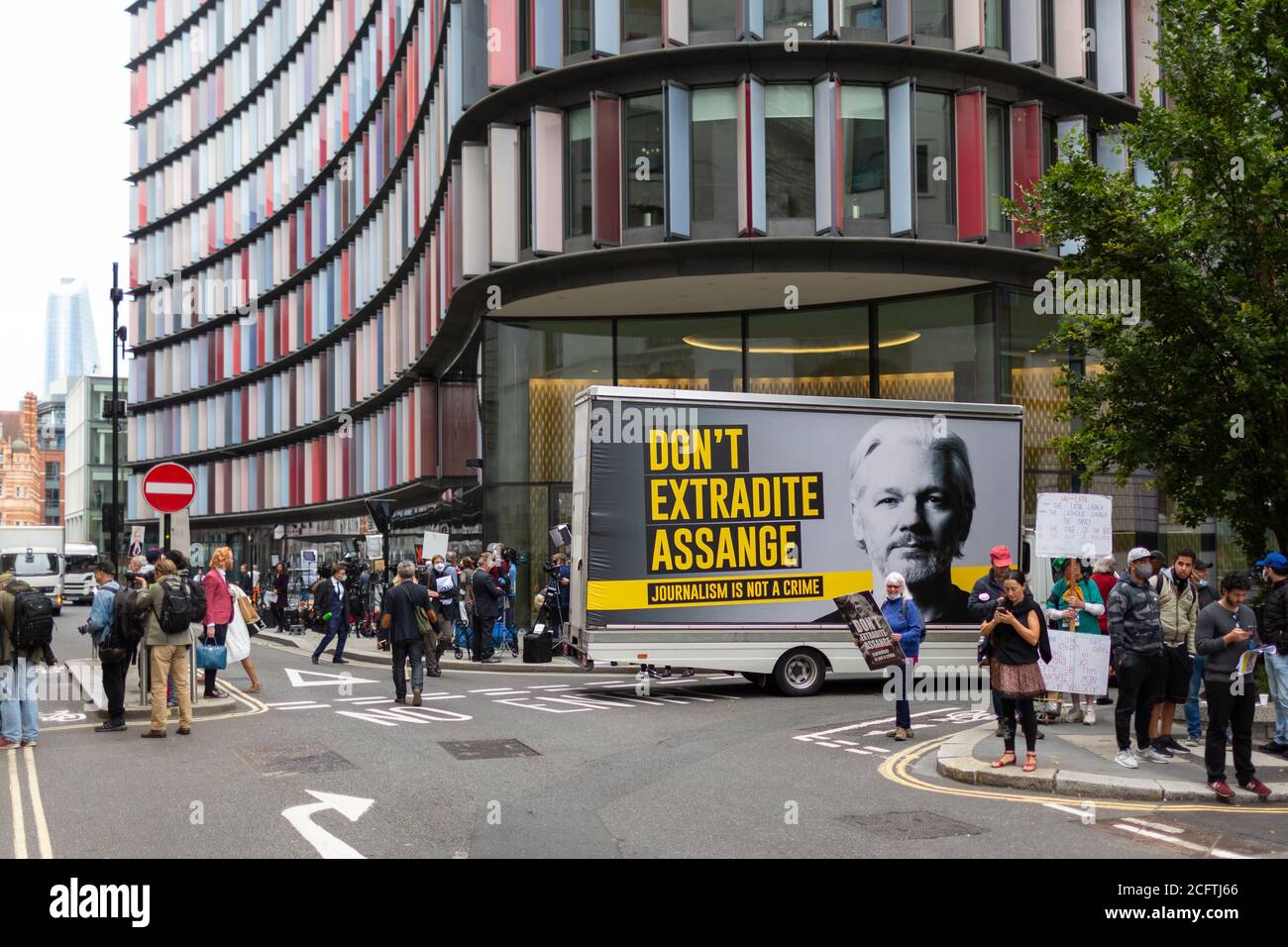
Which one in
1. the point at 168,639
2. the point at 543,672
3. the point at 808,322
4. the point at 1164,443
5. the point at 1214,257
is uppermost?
the point at 808,322

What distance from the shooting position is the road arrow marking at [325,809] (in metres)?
7.84

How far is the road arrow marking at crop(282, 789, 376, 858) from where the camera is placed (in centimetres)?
784

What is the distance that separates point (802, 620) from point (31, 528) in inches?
1956

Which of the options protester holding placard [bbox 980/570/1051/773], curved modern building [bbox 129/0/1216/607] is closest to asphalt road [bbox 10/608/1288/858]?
protester holding placard [bbox 980/570/1051/773]

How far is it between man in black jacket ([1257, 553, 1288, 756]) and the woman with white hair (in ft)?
11.0

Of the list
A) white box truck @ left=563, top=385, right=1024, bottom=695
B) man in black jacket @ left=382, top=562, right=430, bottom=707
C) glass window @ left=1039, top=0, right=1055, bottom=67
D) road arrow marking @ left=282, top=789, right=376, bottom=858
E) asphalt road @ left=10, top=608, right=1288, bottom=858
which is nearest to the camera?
road arrow marking @ left=282, top=789, right=376, bottom=858

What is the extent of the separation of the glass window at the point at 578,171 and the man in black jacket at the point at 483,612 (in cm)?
856

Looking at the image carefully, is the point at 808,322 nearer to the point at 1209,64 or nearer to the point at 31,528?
the point at 1209,64

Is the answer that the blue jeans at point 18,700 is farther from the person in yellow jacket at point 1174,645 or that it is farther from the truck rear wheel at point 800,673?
the person in yellow jacket at point 1174,645

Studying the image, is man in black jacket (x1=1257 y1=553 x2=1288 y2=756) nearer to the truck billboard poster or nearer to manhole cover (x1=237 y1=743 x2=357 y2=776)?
the truck billboard poster

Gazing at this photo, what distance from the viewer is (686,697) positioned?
55.6ft

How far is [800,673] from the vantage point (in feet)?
55.7

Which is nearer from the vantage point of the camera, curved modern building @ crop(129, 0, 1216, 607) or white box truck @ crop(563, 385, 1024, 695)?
white box truck @ crop(563, 385, 1024, 695)
